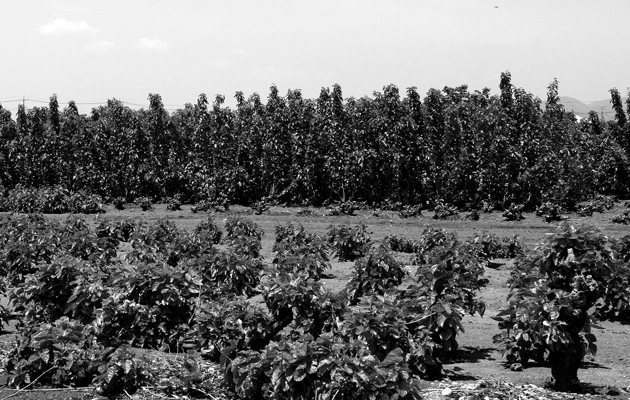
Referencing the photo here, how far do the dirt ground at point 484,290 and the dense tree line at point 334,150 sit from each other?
1.78 meters

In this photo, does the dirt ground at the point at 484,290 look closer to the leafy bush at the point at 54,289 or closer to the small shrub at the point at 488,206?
the small shrub at the point at 488,206

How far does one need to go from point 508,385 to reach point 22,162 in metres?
34.0

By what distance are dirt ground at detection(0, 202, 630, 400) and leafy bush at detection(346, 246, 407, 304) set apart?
1590mm

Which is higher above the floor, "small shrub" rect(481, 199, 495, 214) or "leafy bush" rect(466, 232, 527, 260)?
"small shrub" rect(481, 199, 495, 214)

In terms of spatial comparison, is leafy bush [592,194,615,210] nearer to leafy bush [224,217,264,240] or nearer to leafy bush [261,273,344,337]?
leafy bush [224,217,264,240]

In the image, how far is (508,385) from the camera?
805 centimetres

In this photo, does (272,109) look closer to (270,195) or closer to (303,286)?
(270,195)

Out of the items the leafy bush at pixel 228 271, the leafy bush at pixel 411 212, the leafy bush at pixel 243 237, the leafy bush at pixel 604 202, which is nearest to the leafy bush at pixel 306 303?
the leafy bush at pixel 228 271

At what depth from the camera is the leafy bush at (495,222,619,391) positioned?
7953 mm

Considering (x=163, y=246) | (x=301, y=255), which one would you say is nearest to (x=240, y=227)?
(x=163, y=246)

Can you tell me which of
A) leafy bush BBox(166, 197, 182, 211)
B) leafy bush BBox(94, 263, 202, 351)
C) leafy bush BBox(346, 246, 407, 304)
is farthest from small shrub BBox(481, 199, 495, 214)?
leafy bush BBox(94, 263, 202, 351)

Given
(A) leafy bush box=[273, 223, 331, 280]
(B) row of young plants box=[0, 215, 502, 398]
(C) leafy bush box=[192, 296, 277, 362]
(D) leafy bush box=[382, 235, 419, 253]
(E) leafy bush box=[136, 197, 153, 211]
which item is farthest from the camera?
(E) leafy bush box=[136, 197, 153, 211]

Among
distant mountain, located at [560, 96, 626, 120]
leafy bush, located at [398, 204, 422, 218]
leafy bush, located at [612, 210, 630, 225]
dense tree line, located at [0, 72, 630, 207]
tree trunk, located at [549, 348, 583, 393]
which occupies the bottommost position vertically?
tree trunk, located at [549, 348, 583, 393]

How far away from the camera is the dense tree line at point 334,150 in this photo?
93.9 feet
